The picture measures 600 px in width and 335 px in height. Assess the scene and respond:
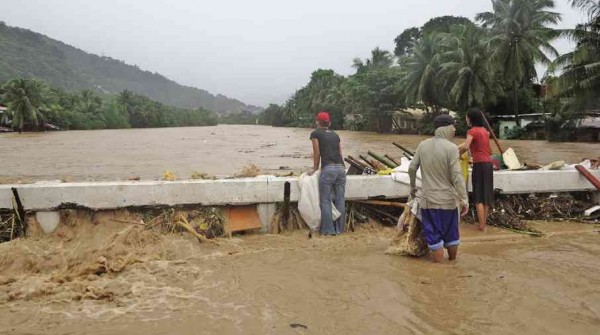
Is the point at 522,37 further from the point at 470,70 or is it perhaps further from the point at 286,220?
the point at 286,220

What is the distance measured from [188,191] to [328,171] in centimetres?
181

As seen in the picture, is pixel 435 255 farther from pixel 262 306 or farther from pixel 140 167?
pixel 140 167

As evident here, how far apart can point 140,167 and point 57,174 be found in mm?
3068

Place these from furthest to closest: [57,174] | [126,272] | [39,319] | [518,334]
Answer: [57,174] < [126,272] < [39,319] < [518,334]

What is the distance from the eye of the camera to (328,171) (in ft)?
20.3

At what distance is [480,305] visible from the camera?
404cm

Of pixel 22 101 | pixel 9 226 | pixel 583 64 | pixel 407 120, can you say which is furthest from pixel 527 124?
pixel 22 101

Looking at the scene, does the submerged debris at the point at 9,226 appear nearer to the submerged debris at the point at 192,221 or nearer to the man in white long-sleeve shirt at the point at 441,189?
the submerged debris at the point at 192,221

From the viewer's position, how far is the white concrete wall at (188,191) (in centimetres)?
580

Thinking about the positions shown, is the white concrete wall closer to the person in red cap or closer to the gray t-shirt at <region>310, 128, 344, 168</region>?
the person in red cap

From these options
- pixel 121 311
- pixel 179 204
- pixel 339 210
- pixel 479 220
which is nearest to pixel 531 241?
pixel 479 220

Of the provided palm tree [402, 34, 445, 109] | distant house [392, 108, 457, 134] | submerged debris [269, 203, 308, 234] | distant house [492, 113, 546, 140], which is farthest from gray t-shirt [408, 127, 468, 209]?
distant house [392, 108, 457, 134]

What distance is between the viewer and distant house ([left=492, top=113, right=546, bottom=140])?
3469cm

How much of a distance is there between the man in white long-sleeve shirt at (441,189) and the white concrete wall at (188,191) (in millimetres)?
1661
